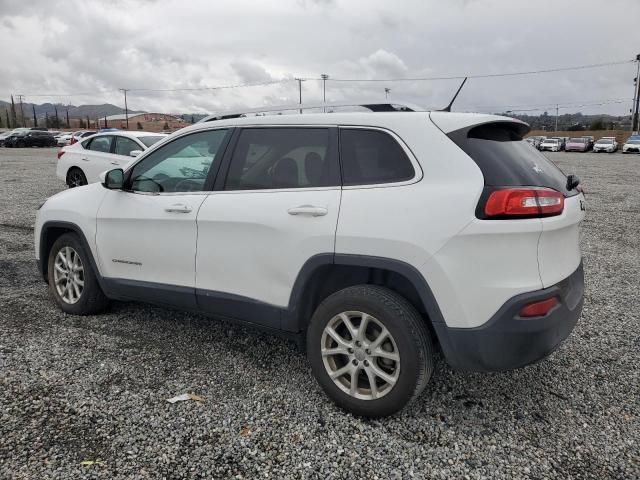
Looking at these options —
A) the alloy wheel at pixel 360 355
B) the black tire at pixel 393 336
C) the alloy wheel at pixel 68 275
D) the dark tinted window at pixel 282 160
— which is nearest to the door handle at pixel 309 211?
the dark tinted window at pixel 282 160

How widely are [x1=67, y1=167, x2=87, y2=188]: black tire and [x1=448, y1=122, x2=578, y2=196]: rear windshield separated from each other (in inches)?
432

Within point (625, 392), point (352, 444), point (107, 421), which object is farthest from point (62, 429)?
point (625, 392)

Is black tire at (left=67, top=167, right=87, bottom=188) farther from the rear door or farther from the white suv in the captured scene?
the rear door

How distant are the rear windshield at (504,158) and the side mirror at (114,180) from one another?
8.39 feet

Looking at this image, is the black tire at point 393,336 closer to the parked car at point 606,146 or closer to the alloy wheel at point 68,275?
the alloy wheel at point 68,275

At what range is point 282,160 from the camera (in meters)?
3.39

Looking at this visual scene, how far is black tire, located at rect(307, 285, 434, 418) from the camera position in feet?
9.18

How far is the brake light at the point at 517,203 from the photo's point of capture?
8.59ft

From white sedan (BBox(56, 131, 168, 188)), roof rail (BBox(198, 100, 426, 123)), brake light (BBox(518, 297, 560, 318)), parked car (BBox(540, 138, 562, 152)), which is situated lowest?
parked car (BBox(540, 138, 562, 152))

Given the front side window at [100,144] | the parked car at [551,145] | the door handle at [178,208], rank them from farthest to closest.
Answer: the parked car at [551,145]
the front side window at [100,144]
the door handle at [178,208]

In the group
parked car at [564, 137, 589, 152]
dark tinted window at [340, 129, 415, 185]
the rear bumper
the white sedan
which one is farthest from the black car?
the rear bumper

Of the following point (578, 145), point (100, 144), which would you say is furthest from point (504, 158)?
point (578, 145)

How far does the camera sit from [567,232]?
9.57 feet

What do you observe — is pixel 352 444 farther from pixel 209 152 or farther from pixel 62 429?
pixel 209 152
